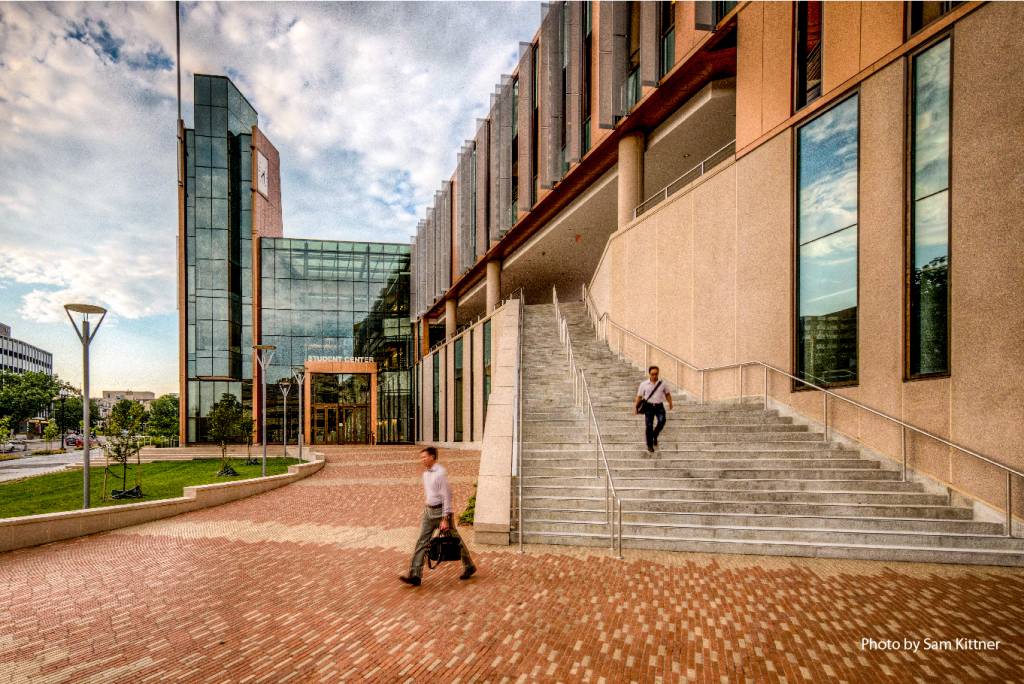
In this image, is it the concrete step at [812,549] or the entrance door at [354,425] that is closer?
the concrete step at [812,549]

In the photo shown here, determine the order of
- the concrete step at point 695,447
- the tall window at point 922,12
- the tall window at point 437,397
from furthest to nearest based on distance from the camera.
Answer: the tall window at point 437,397 → the concrete step at point 695,447 → the tall window at point 922,12

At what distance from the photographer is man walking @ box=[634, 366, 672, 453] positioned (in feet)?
32.1

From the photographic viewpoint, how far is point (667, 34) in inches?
618

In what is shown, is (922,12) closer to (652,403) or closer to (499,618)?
(652,403)

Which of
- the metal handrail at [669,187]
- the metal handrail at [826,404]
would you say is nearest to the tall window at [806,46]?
the metal handrail at [669,187]

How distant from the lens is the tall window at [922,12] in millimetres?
8649

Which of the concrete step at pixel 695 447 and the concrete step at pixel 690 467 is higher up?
the concrete step at pixel 695 447

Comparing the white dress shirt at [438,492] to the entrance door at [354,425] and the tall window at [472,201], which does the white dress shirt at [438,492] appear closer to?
the tall window at [472,201]

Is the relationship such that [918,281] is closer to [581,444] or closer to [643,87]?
[581,444]

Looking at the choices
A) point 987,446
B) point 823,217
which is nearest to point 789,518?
point 987,446

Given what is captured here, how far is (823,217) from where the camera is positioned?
10781 mm

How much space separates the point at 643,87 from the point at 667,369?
8.16 m

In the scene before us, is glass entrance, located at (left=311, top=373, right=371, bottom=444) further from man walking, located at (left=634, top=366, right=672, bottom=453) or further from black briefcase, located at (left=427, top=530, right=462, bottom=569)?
black briefcase, located at (left=427, top=530, right=462, bottom=569)

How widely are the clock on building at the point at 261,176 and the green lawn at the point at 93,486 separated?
2388 centimetres
